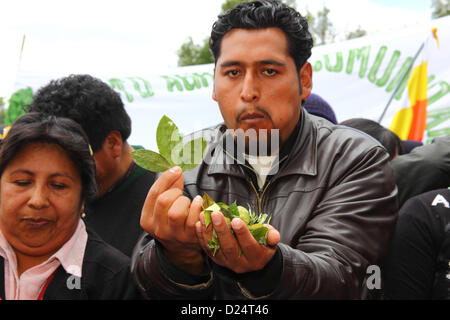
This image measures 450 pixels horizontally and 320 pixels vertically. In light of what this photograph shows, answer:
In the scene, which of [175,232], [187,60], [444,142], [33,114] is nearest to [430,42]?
[444,142]

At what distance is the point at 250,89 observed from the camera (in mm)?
1522

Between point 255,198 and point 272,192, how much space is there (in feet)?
0.20

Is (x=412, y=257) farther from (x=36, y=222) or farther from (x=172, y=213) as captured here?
(x=36, y=222)

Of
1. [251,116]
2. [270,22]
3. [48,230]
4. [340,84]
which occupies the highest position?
[340,84]

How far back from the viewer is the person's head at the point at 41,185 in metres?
1.63

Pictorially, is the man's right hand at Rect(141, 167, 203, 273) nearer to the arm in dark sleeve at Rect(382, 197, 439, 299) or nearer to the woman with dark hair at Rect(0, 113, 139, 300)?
the woman with dark hair at Rect(0, 113, 139, 300)

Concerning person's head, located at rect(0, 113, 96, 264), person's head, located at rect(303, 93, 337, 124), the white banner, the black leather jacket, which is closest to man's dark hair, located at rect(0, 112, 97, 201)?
person's head, located at rect(0, 113, 96, 264)

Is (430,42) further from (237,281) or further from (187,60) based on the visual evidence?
(187,60)

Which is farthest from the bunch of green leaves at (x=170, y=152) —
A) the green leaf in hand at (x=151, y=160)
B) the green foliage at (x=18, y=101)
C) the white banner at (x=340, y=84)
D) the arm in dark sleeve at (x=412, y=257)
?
the green foliage at (x=18, y=101)

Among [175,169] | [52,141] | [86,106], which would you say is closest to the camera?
[175,169]

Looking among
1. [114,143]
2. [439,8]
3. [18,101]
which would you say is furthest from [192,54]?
[114,143]

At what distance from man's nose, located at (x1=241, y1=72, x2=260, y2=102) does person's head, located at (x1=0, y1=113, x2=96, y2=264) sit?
2.09 feet

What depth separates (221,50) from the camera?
65.6 inches

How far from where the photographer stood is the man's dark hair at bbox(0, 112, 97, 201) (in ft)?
5.59
